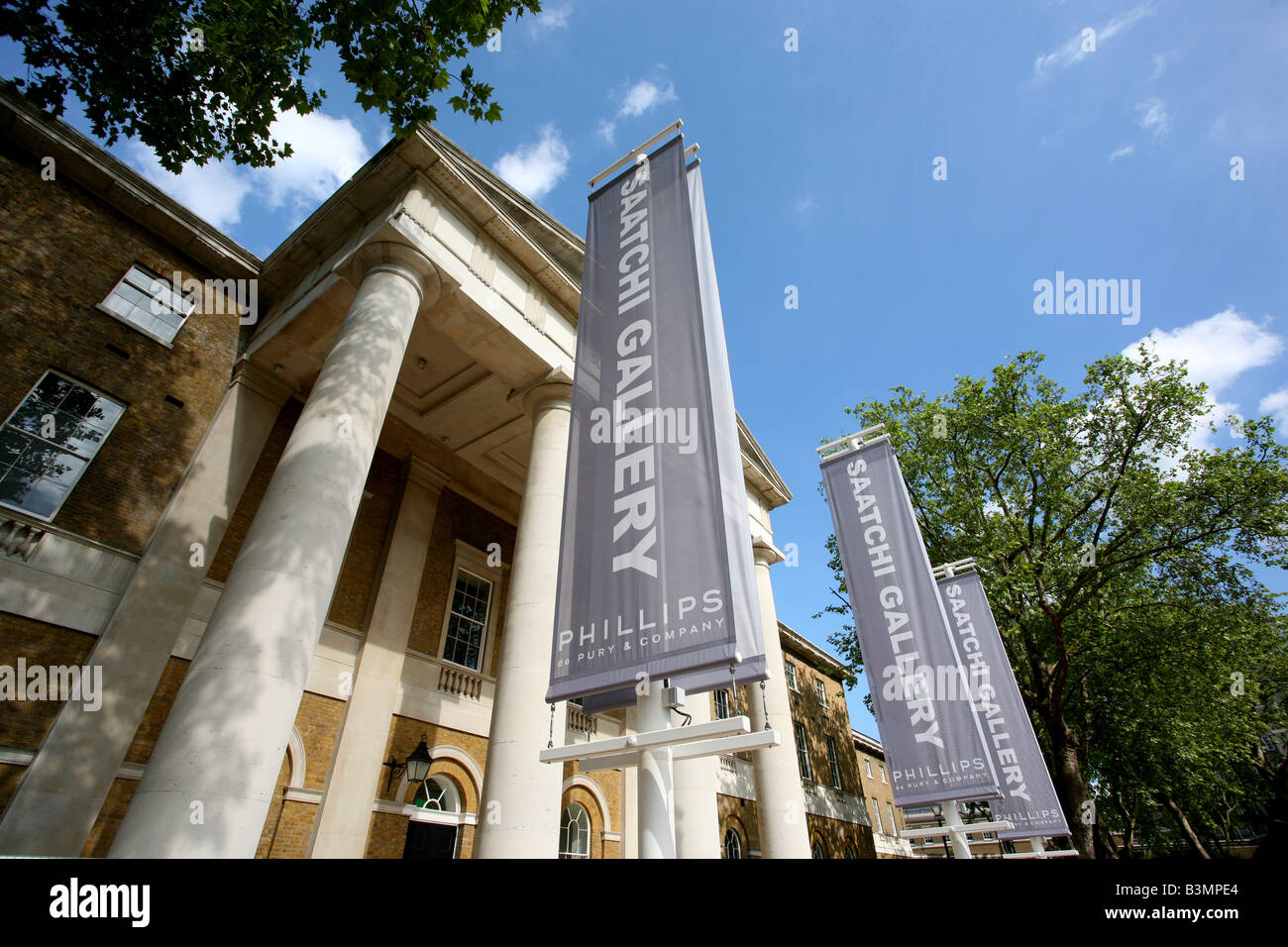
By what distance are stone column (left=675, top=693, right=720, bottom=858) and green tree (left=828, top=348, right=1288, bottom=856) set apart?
33.3 ft

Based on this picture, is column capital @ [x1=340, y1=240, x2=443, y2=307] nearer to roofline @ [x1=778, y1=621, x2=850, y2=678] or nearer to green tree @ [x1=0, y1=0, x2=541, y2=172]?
green tree @ [x1=0, y1=0, x2=541, y2=172]

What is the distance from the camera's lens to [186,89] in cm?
779

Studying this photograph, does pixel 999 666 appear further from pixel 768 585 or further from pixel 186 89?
pixel 186 89

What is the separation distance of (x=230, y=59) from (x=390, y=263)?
9.18ft

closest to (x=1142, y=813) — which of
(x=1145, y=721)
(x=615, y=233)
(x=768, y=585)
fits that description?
(x=1145, y=721)

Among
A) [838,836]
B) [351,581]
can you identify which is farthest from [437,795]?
[838,836]

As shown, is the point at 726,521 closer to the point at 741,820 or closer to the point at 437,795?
the point at 437,795

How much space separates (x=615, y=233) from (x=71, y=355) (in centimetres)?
967

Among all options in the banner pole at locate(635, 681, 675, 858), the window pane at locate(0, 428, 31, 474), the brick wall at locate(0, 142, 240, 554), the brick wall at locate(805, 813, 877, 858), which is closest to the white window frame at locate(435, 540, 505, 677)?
the brick wall at locate(0, 142, 240, 554)

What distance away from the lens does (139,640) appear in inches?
348

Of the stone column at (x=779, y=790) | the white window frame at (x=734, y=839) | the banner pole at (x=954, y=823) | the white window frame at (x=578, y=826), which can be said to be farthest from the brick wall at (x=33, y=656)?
the white window frame at (x=734, y=839)

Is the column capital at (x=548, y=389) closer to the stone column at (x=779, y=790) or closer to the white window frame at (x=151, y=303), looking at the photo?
Answer: the stone column at (x=779, y=790)

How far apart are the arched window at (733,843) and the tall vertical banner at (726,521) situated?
1546 cm

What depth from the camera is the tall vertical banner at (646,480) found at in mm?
3557
